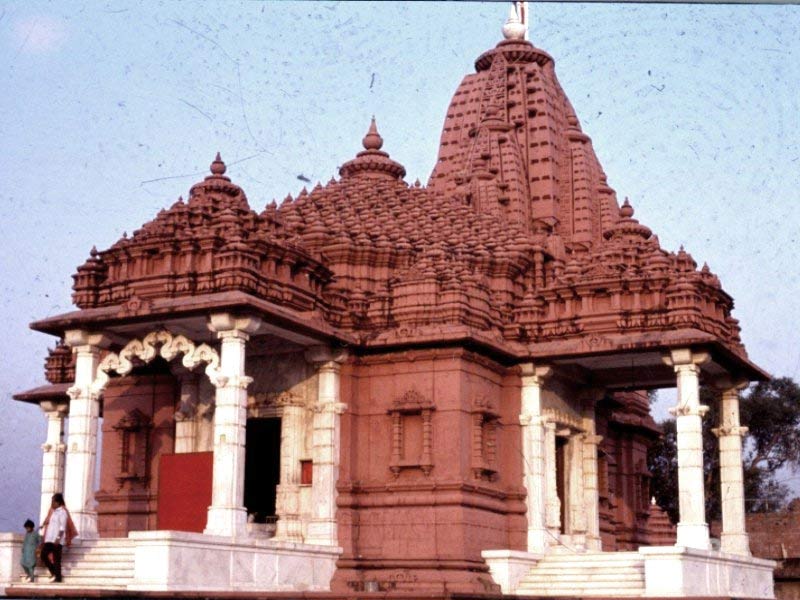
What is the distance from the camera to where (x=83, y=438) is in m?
18.2

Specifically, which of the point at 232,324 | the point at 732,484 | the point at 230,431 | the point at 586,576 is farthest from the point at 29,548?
the point at 732,484

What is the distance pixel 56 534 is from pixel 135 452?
4.61 metres

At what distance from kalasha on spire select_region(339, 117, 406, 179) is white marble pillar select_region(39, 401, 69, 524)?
775 centimetres

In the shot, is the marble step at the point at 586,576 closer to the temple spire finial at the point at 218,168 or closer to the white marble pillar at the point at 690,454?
the white marble pillar at the point at 690,454

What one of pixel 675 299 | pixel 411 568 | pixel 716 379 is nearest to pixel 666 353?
pixel 675 299

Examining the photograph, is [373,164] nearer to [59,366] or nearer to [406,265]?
[406,265]

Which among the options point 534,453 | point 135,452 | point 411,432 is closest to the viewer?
point 411,432

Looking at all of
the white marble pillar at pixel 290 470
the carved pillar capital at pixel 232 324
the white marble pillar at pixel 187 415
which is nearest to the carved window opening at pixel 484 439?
the white marble pillar at pixel 290 470

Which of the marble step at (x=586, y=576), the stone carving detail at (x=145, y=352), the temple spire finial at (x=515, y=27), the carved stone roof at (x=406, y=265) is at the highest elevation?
the temple spire finial at (x=515, y=27)

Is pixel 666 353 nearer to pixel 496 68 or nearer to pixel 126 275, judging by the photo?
pixel 126 275

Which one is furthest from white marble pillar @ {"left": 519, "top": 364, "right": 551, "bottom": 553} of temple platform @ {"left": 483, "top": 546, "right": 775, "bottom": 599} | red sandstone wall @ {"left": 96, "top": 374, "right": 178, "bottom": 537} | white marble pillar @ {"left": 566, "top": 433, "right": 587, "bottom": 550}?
red sandstone wall @ {"left": 96, "top": 374, "right": 178, "bottom": 537}

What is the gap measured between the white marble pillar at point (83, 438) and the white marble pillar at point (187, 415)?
2.19 m

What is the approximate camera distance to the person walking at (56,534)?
54.3 ft

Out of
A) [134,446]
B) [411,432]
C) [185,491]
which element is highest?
[411,432]
